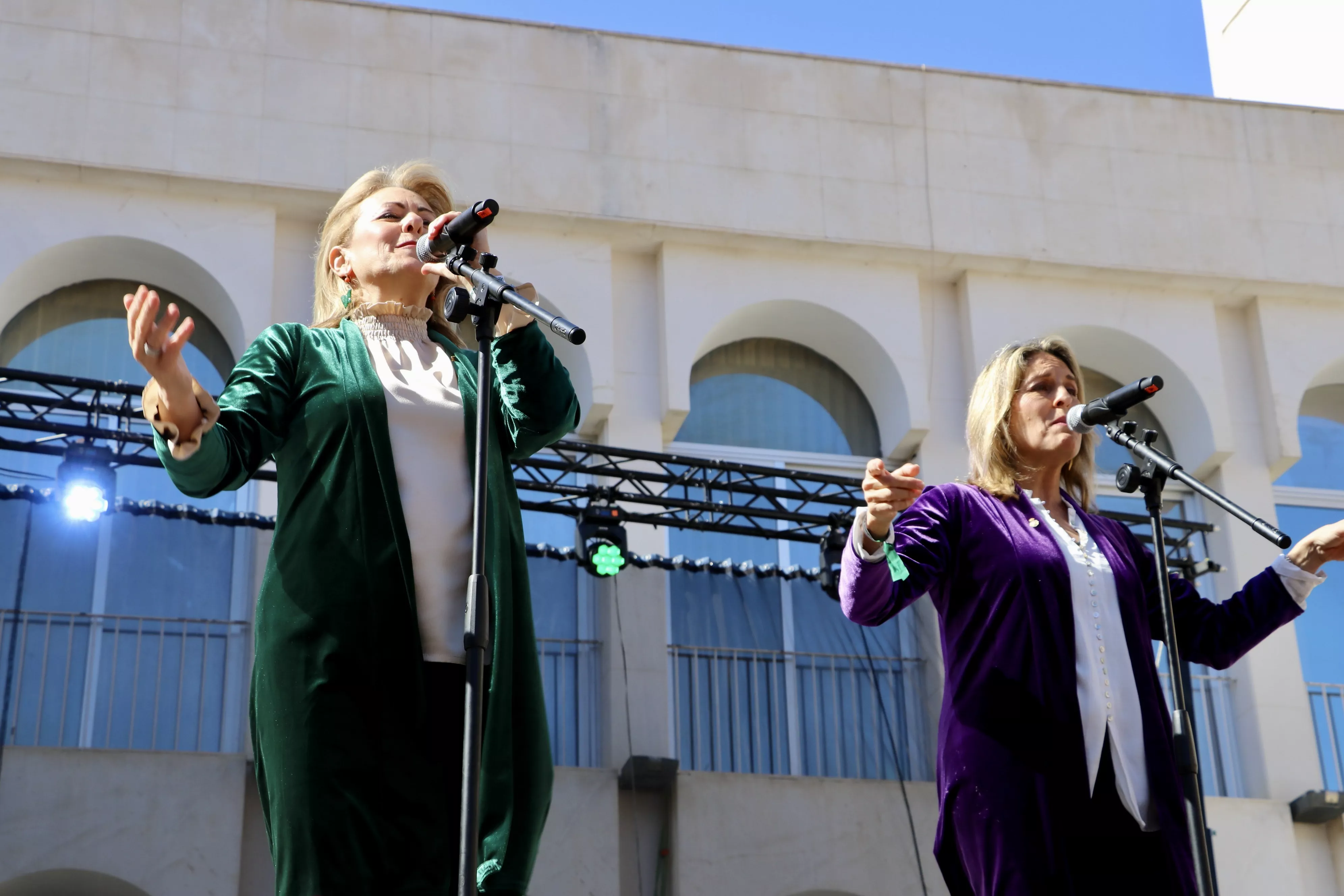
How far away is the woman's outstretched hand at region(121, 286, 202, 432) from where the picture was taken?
7.80 feet

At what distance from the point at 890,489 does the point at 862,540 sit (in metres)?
0.16

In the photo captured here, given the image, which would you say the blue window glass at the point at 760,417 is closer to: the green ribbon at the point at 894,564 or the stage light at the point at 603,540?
the stage light at the point at 603,540

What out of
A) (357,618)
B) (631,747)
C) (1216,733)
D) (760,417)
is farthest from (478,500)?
(1216,733)

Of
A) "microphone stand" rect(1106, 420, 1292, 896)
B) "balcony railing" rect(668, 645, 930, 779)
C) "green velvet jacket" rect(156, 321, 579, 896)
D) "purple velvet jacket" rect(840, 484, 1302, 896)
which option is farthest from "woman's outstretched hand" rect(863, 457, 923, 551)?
"balcony railing" rect(668, 645, 930, 779)

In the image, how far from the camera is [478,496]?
252 cm

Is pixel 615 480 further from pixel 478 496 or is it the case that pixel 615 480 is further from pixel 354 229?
pixel 478 496

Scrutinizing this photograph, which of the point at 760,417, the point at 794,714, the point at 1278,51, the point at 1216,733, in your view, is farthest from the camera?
the point at 1278,51

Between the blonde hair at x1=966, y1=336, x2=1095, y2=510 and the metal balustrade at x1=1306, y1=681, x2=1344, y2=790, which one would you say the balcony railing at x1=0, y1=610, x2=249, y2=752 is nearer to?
the blonde hair at x1=966, y1=336, x2=1095, y2=510

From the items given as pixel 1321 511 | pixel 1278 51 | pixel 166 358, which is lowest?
pixel 166 358

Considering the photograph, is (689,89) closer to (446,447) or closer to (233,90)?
(233,90)

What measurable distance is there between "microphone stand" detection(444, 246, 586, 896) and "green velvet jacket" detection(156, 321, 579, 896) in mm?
48

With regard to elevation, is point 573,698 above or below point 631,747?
above

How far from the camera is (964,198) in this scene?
10.1 meters

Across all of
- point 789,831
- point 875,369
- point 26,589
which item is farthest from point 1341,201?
point 26,589
